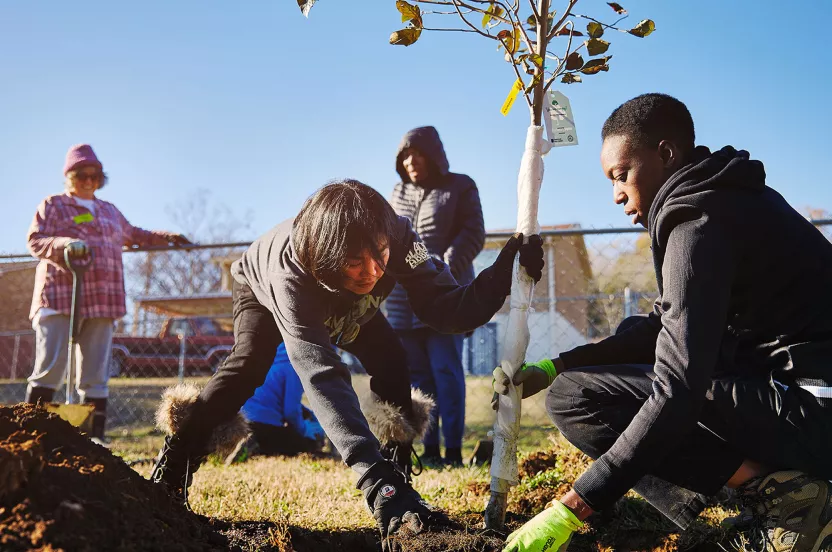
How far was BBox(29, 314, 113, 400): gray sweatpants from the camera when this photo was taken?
505 cm

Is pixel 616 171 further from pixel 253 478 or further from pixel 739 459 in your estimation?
pixel 253 478

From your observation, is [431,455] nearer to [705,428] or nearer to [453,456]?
[453,456]

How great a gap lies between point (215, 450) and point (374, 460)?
1.12 metres

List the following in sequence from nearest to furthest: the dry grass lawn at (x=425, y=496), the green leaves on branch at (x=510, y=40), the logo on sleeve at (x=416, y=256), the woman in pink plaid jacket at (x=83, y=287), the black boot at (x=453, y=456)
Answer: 1. the dry grass lawn at (x=425, y=496)
2. the green leaves on branch at (x=510, y=40)
3. the logo on sleeve at (x=416, y=256)
4. the black boot at (x=453, y=456)
5. the woman in pink plaid jacket at (x=83, y=287)

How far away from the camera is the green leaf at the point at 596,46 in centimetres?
257

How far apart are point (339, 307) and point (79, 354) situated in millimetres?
3383

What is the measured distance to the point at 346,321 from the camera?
2902mm

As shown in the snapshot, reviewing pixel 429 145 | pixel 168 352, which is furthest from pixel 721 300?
pixel 168 352

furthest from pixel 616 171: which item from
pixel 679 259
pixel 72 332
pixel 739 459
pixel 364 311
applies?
pixel 72 332

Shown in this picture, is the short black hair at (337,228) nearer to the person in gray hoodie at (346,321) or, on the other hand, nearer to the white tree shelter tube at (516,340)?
the person in gray hoodie at (346,321)

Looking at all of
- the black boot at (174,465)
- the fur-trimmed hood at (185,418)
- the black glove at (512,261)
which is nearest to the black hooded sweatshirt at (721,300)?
the black glove at (512,261)

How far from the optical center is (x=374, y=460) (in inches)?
88.3

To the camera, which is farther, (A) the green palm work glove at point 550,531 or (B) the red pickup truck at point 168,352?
(B) the red pickup truck at point 168,352

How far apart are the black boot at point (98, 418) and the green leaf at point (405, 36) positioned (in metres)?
3.91
